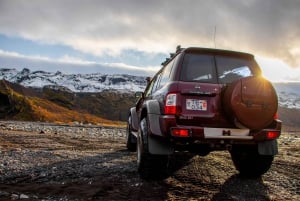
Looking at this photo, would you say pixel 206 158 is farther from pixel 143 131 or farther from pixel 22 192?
pixel 22 192

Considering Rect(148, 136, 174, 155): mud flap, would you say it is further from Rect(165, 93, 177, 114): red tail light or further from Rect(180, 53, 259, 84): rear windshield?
Rect(180, 53, 259, 84): rear windshield

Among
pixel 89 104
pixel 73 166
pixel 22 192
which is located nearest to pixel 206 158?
pixel 73 166

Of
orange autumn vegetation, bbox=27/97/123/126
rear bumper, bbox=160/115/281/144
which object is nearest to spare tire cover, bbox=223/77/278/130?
rear bumper, bbox=160/115/281/144

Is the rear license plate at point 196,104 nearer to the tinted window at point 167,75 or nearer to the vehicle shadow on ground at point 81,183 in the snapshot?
the tinted window at point 167,75

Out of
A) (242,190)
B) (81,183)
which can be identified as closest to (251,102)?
(242,190)

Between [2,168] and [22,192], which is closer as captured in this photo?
[22,192]

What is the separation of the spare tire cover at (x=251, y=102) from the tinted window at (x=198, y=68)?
55 centimetres

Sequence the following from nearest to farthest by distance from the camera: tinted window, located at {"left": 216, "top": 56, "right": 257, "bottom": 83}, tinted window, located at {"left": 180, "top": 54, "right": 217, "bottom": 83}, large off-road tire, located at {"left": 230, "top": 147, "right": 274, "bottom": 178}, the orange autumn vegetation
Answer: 1. tinted window, located at {"left": 180, "top": 54, "right": 217, "bottom": 83}
2. tinted window, located at {"left": 216, "top": 56, "right": 257, "bottom": 83}
3. large off-road tire, located at {"left": 230, "top": 147, "right": 274, "bottom": 178}
4. the orange autumn vegetation

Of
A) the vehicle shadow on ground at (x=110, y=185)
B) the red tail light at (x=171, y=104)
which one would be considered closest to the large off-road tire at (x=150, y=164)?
the vehicle shadow on ground at (x=110, y=185)

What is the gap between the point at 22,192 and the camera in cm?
579

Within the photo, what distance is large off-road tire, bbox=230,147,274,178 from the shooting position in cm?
673

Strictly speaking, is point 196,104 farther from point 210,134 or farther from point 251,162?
point 251,162

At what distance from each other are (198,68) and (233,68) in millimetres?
652

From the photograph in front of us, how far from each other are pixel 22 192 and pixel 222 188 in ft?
10.0
